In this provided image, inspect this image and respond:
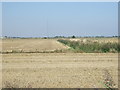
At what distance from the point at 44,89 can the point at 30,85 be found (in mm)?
759

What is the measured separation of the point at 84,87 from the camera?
9727mm

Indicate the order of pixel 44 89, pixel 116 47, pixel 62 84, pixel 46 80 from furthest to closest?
pixel 116 47 < pixel 46 80 < pixel 62 84 < pixel 44 89

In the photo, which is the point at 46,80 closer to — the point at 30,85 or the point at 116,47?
the point at 30,85

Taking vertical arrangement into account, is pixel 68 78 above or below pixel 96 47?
above

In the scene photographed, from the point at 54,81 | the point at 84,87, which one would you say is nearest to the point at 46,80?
the point at 54,81

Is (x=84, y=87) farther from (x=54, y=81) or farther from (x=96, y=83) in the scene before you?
(x=54, y=81)

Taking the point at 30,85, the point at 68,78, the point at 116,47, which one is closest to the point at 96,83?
the point at 68,78

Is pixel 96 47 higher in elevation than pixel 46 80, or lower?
lower

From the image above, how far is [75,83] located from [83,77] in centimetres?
142

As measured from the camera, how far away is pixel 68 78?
11.7m

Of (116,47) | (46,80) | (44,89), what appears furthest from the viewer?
(116,47)

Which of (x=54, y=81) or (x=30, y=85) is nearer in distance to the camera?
(x=30, y=85)

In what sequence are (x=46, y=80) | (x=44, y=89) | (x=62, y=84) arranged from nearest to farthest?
(x=44, y=89)
(x=62, y=84)
(x=46, y=80)

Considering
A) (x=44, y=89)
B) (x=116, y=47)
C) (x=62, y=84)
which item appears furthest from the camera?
(x=116, y=47)
